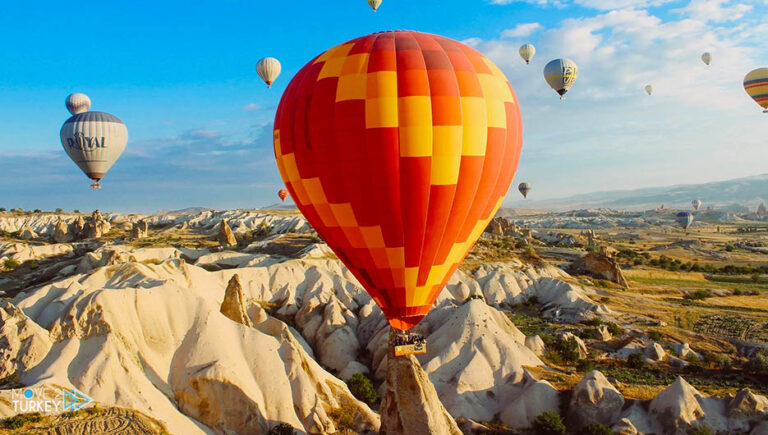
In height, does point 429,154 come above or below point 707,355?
above

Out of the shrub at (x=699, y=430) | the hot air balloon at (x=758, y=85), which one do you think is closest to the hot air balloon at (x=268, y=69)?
the shrub at (x=699, y=430)

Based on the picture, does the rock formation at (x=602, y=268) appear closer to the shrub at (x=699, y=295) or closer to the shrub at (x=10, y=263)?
the shrub at (x=699, y=295)

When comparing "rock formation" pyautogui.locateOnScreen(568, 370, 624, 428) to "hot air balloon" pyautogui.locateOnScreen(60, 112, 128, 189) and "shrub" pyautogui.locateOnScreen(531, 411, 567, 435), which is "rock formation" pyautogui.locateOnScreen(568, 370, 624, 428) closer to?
"shrub" pyautogui.locateOnScreen(531, 411, 567, 435)

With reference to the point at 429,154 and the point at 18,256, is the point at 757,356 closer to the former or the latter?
the point at 429,154

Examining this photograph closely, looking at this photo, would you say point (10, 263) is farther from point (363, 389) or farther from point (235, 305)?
point (363, 389)

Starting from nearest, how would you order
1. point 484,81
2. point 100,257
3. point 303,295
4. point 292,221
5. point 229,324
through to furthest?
point 484,81 → point 229,324 → point 303,295 → point 100,257 → point 292,221

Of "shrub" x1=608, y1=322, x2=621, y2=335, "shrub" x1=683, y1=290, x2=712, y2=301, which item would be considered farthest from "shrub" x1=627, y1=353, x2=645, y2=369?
"shrub" x1=683, y1=290, x2=712, y2=301

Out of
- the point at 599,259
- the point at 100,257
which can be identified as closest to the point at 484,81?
the point at 100,257
